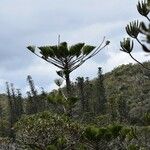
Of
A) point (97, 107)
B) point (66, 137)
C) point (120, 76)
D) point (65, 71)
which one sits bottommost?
point (66, 137)

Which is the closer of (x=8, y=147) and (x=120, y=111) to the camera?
(x=8, y=147)

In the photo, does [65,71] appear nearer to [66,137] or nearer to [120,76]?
[66,137]

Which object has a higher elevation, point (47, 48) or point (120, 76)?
point (120, 76)

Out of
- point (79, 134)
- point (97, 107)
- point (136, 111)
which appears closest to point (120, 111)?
point (136, 111)

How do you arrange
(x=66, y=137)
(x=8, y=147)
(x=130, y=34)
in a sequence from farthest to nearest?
1. (x=8, y=147)
2. (x=66, y=137)
3. (x=130, y=34)

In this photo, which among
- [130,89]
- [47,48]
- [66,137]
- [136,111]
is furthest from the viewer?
[130,89]

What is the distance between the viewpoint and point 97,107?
389ft

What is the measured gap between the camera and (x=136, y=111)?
105 meters

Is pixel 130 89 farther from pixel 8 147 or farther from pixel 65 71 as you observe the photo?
pixel 65 71

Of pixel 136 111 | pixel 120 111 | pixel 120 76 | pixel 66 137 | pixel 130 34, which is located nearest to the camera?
pixel 130 34

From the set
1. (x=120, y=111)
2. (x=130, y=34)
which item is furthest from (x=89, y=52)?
(x=120, y=111)

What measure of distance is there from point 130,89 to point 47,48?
106611mm

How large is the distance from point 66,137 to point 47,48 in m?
6.69

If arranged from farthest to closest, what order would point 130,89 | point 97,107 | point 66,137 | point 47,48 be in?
point 130,89
point 97,107
point 66,137
point 47,48
